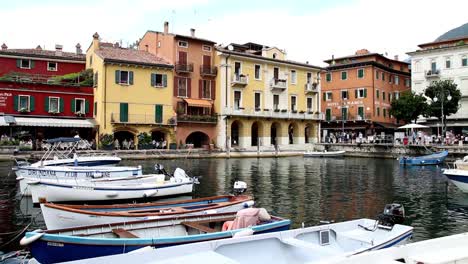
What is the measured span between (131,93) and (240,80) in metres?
13.8

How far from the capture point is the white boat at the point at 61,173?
62.6ft

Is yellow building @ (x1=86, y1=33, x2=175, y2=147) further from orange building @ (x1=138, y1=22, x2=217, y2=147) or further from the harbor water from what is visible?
the harbor water

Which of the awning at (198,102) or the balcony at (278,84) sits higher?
the balcony at (278,84)

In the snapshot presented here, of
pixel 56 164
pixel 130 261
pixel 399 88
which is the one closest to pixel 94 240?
pixel 130 261

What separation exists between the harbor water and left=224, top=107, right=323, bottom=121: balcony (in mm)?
24020

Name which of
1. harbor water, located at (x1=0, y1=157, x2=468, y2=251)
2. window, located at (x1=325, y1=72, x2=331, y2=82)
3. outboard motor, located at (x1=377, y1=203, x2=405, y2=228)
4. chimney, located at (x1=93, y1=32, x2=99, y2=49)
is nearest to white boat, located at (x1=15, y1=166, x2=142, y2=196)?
harbor water, located at (x1=0, y1=157, x2=468, y2=251)

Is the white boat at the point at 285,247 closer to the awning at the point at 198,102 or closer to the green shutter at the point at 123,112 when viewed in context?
the green shutter at the point at 123,112

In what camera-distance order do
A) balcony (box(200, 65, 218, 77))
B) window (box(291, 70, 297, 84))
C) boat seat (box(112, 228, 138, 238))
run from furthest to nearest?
window (box(291, 70, 297, 84)) → balcony (box(200, 65, 218, 77)) → boat seat (box(112, 228, 138, 238))

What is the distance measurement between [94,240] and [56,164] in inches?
667

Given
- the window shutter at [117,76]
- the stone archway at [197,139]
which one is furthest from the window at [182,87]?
the window shutter at [117,76]

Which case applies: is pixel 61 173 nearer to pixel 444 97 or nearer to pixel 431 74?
pixel 444 97

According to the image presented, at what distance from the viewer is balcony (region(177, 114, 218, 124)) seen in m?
49.0

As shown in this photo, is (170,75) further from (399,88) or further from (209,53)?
(399,88)

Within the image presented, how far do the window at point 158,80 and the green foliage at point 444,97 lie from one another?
32061 millimetres
